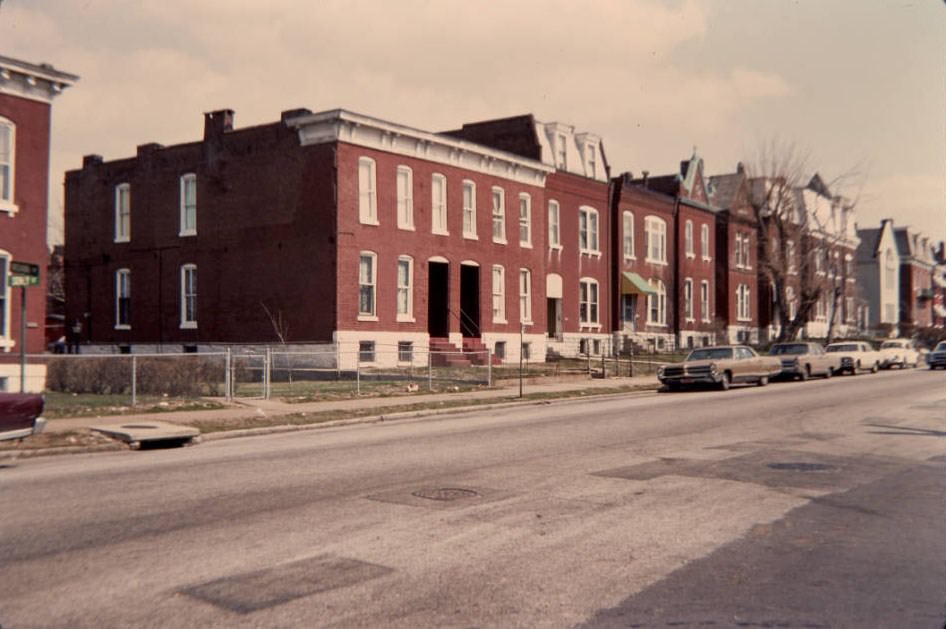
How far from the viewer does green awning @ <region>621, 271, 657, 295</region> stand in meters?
50.3

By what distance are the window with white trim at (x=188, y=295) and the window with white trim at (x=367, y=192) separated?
8515 mm

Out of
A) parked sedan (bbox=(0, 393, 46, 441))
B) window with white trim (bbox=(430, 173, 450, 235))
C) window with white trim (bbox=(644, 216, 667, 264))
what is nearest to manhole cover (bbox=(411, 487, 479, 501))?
parked sedan (bbox=(0, 393, 46, 441))

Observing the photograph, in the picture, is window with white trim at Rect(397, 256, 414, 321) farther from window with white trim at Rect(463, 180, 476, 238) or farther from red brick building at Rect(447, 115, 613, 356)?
red brick building at Rect(447, 115, 613, 356)

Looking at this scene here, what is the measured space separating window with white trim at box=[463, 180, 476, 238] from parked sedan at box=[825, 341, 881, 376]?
1658cm

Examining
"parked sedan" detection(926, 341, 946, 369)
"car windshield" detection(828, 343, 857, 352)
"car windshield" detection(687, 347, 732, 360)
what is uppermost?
"car windshield" detection(828, 343, 857, 352)

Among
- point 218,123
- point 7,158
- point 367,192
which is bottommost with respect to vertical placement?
point 7,158

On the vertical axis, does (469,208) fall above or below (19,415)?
above

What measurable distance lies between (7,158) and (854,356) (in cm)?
3464

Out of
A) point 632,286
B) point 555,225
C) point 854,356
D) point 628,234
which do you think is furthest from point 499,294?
point 854,356

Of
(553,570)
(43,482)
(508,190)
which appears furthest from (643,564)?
(508,190)

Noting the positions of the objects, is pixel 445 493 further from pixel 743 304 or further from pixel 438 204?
pixel 743 304

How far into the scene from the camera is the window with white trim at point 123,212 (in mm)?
41406

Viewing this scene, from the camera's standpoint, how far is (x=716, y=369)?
97.2ft

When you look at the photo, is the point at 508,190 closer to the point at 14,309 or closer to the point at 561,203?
the point at 561,203
